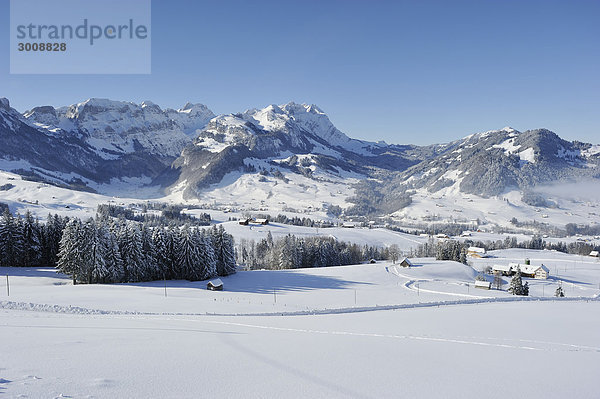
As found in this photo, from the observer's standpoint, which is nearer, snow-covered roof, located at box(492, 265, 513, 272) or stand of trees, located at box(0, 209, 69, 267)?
stand of trees, located at box(0, 209, 69, 267)

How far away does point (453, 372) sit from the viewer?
1175 centimetres

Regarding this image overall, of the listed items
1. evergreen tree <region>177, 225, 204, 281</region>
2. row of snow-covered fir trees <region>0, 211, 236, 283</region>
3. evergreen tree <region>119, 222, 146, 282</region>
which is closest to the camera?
row of snow-covered fir trees <region>0, 211, 236, 283</region>

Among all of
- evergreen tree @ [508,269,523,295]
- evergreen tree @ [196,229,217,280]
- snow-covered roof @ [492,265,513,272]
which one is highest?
evergreen tree @ [196,229,217,280]

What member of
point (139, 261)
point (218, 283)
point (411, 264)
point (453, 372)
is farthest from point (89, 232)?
point (411, 264)

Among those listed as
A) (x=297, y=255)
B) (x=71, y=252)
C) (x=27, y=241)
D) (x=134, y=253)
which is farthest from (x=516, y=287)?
(x=27, y=241)

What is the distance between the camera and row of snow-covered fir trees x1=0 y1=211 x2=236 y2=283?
52.1 meters

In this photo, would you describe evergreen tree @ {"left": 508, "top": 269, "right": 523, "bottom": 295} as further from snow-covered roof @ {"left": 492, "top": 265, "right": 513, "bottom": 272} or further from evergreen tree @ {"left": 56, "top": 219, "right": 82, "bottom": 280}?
evergreen tree @ {"left": 56, "top": 219, "right": 82, "bottom": 280}

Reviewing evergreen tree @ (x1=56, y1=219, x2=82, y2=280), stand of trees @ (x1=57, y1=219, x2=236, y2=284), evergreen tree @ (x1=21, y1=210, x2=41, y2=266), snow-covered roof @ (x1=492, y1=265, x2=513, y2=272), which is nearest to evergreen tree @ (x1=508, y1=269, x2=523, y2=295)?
snow-covered roof @ (x1=492, y1=265, x2=513, y2=272)

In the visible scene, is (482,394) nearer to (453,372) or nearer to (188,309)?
(453,372)

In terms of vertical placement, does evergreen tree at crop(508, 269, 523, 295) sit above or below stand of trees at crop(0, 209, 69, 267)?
below

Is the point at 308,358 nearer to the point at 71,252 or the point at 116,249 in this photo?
the point at 116,249

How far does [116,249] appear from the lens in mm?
54000

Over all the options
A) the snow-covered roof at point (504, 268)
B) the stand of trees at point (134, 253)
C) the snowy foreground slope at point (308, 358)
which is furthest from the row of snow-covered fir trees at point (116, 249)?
the snow-covered roof at point (504, 268)

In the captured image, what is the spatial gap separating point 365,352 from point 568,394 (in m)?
6.74
